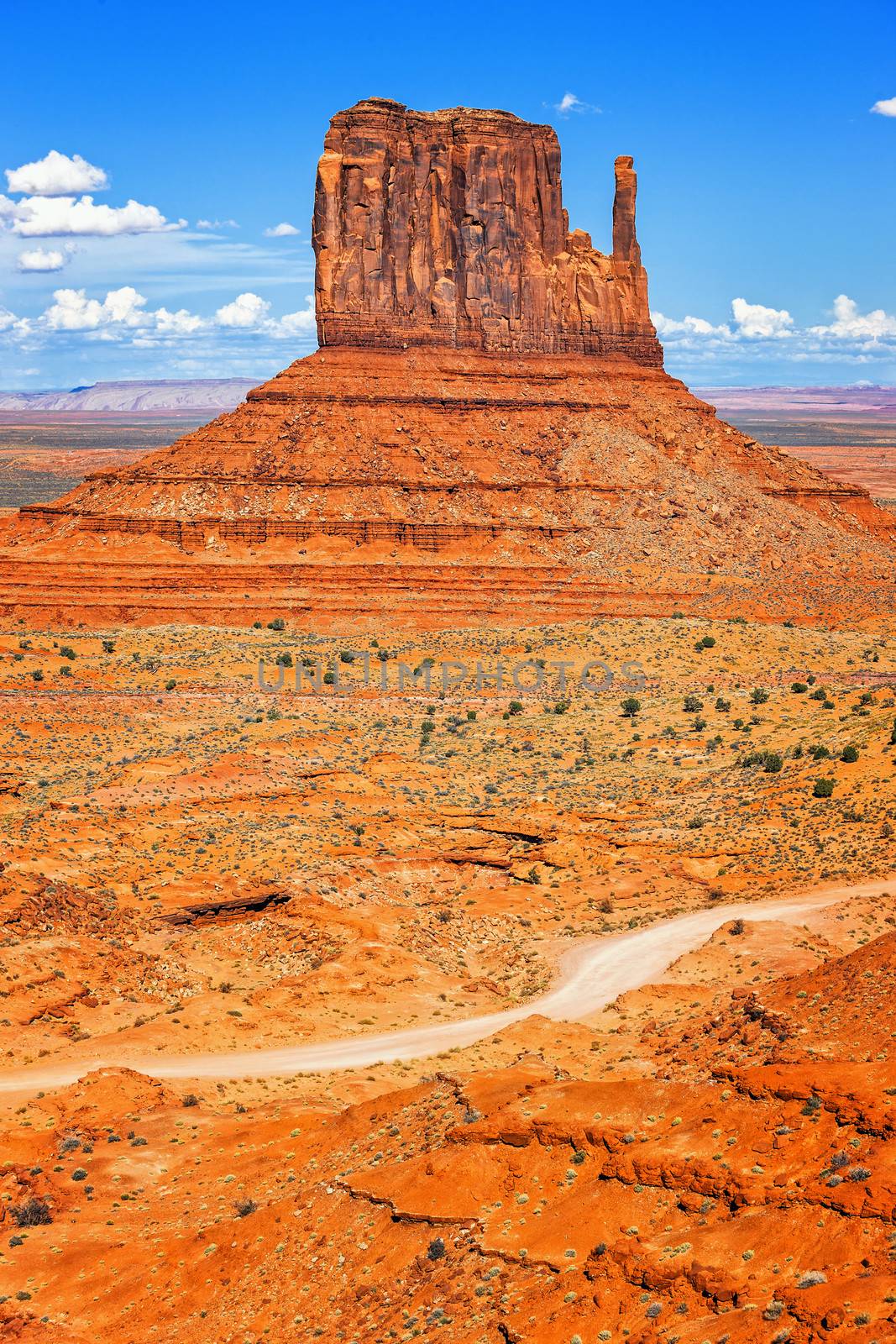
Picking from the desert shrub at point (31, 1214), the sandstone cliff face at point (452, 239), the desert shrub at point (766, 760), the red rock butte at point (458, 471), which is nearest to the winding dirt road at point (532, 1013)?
the desert shrub at point (31, 1214)

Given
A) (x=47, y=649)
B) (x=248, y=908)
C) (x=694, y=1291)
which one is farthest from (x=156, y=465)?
(x=694, y=1291)

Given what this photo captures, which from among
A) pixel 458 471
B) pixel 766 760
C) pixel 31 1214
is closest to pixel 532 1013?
pixel 31 1214

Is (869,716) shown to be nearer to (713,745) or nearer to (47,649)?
(713,745)

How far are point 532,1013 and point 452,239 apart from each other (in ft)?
237

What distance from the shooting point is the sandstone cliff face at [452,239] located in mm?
88812

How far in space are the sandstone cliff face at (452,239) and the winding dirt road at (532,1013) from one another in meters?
64.9

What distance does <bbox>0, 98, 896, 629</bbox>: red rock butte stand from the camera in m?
79.2

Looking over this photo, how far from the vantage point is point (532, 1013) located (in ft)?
91.9

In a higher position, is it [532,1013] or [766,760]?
[766,760]

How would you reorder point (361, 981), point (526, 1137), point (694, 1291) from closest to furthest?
point (694, 1291) → point (526, 1137) → point (361, 981)

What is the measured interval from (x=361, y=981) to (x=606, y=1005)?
5468mm

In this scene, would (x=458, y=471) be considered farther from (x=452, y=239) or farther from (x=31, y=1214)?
(x=31, y=1214)

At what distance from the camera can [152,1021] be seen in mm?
27594

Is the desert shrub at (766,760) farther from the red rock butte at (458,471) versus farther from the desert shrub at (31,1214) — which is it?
the red rock butte at (458,471)
